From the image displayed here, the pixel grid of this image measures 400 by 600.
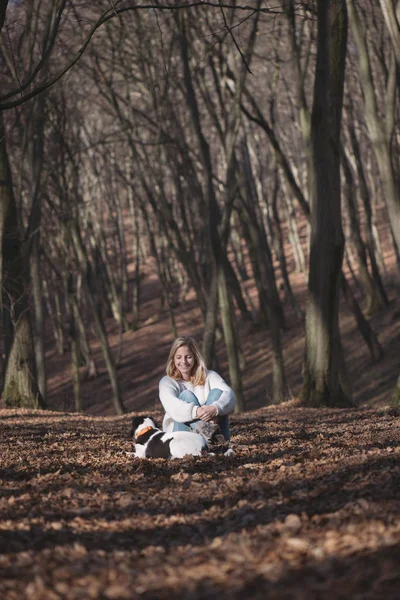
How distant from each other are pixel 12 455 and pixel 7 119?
12.2 metres

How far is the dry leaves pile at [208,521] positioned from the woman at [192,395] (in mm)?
379

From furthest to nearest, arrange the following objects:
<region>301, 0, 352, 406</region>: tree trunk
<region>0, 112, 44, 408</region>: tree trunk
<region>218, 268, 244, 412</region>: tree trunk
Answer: <region>218, 268, 244, 412</region>: tree trunk → <region>0, 112, 44, 408</region>: tree trunk → <region>301, 0, 352, 406</region>: tree trunk

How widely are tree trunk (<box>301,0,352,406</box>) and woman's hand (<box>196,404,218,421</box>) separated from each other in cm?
638

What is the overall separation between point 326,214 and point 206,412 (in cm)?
662

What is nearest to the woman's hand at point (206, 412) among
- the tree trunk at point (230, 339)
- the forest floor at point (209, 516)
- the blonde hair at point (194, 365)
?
the forest floor at point (209, 516)

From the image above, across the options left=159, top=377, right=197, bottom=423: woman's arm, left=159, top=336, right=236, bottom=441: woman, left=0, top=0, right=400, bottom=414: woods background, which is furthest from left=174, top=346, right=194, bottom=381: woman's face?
left=0, top=0, right=400, bottom=414: woods background

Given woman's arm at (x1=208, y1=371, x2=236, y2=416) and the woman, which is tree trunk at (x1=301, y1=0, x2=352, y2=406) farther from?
woman's arm at (x1=208, y1=371, x2=236, y2=416)

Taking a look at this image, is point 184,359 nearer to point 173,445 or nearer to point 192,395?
point 192,395

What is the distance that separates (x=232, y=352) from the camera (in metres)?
17.3

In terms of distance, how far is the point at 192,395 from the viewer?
7.33 metres

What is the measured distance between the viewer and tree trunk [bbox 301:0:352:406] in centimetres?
1288

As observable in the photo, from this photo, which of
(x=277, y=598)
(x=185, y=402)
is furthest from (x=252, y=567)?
(x=185, y=402)

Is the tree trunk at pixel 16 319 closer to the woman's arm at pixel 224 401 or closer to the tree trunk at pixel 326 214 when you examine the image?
the tree trunk at pixel 326 214

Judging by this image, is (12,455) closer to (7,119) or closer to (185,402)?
(185,402)
